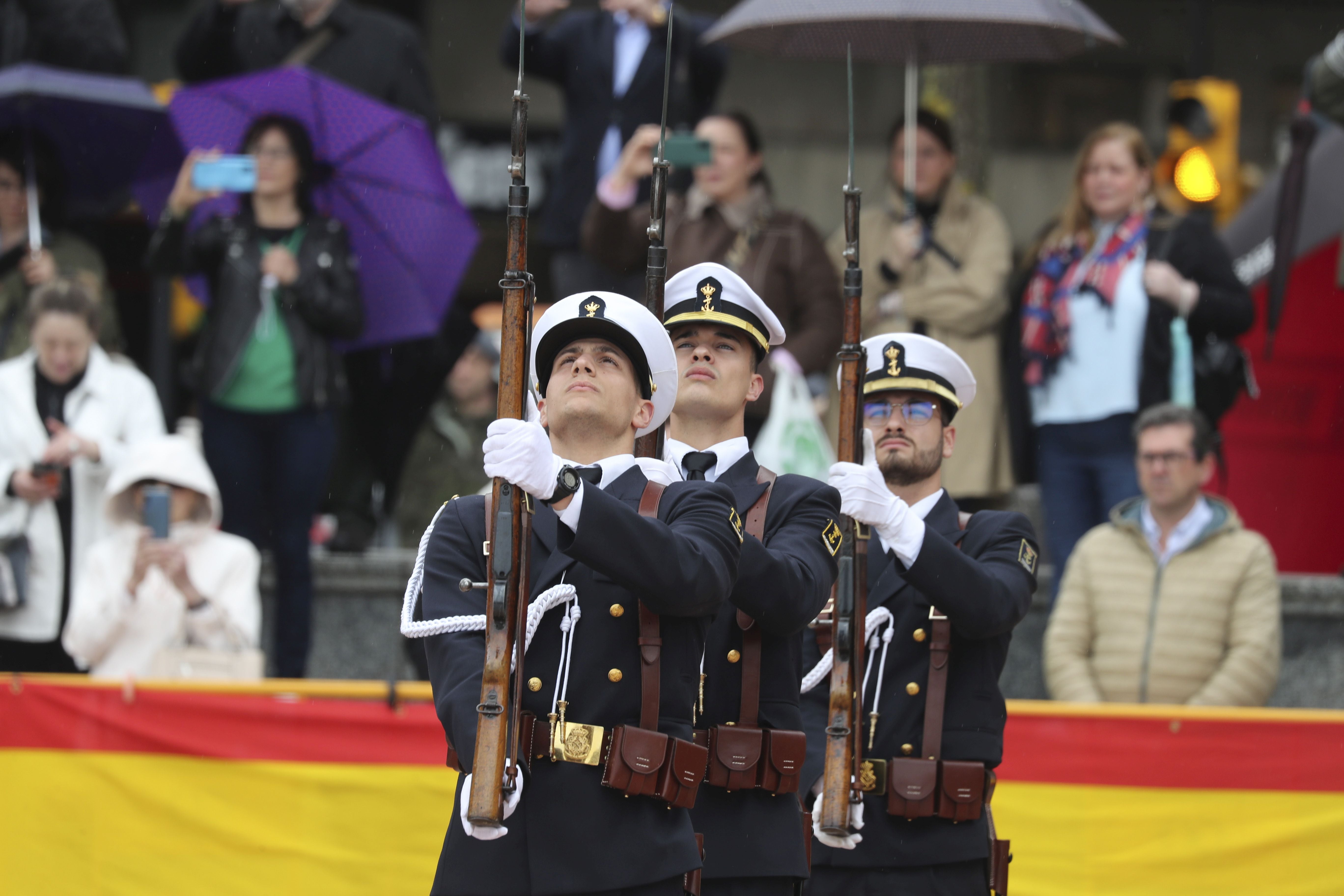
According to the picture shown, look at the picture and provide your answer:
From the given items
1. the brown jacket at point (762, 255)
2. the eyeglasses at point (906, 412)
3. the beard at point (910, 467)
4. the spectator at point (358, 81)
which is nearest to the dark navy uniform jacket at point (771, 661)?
the beard at point (910, 467)

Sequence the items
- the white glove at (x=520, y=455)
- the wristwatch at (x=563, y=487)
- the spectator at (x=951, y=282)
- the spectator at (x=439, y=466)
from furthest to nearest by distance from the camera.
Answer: the spectator at (x=439, y=466) → the spectator at (x=951, y=282) → the wristwatch at (x=563, y=487) → the white glove at (x=520, y=455)

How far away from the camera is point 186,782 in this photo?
252 inches

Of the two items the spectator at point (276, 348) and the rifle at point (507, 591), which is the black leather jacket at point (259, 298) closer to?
the spectator at point (276, 348)

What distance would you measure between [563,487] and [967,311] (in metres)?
4.76

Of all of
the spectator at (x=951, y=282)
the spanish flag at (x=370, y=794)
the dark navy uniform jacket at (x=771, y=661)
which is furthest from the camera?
the spectator at (x=951, y=282)

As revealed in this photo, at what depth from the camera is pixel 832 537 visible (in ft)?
15.0

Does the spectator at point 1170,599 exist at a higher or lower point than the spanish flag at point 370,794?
higher

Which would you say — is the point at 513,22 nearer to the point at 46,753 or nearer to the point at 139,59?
the point at 46,753

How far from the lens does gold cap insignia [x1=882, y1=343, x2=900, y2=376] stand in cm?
534

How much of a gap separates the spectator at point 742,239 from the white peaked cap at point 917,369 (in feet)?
8.32

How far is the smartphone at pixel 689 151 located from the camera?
7641mm

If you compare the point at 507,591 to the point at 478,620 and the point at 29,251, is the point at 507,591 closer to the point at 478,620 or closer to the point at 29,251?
the point at 478,620

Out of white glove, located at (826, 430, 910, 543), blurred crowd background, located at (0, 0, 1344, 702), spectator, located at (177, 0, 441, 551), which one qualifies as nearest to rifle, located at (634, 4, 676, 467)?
white glove, located at (826, 430, 910, 543)

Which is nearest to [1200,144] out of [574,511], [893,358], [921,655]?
[893,358]
